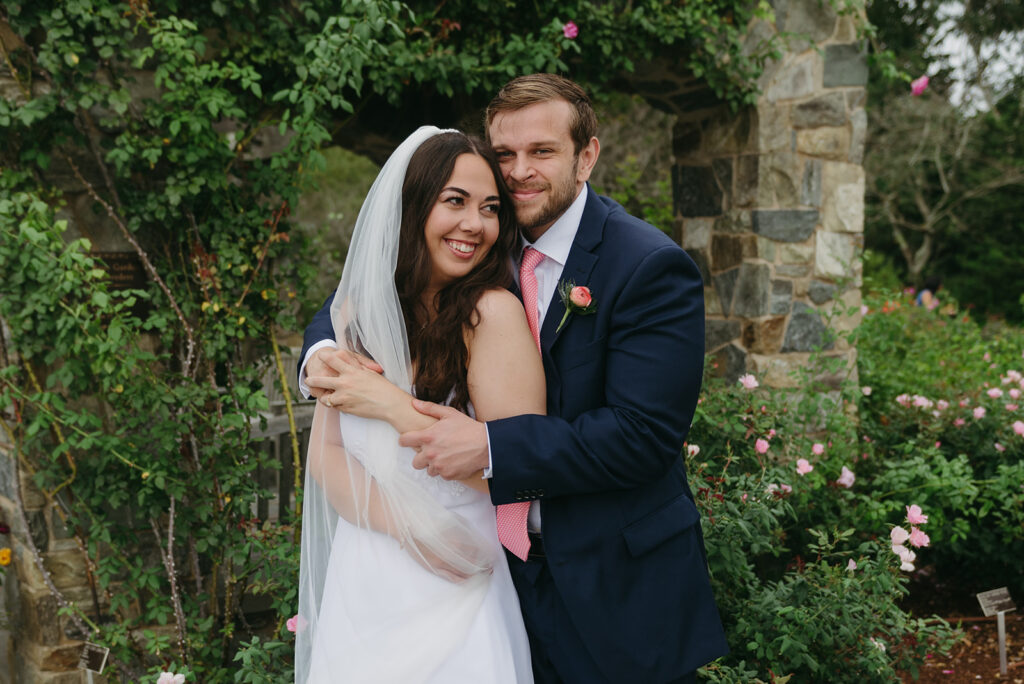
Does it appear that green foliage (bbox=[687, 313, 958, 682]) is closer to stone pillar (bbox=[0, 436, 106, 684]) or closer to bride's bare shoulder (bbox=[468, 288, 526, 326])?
bride's bare shoulder (bbox=[468, 288, 526, 326])

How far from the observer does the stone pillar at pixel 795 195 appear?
4949mm

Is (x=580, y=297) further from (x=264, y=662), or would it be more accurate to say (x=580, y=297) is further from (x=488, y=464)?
(x=264, y=662)

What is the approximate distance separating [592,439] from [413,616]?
57 cm

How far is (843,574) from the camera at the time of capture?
9.38 feet

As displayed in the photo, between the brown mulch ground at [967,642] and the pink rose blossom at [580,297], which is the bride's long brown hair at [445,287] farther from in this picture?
the brown mulch ground at [967,642]

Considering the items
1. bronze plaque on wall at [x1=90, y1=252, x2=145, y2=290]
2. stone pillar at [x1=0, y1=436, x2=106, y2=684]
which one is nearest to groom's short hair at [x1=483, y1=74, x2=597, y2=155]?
→ bronze plaque on wall at [x1=90, y1=252, x2=145, y2=290]

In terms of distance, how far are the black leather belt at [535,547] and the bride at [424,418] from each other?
71 millimetres

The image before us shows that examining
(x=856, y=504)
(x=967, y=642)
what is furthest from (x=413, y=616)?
(x=967, y=642)

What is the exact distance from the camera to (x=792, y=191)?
5.00 meters

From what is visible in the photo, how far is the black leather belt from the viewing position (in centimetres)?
193

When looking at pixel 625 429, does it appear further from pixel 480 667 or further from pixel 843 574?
pixel 843 574

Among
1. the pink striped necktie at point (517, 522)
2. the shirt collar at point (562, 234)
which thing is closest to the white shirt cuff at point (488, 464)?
the pink striped necktie at point (517, 522)

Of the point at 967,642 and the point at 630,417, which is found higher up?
the point at 630,417

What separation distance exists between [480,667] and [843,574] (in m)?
1.65
